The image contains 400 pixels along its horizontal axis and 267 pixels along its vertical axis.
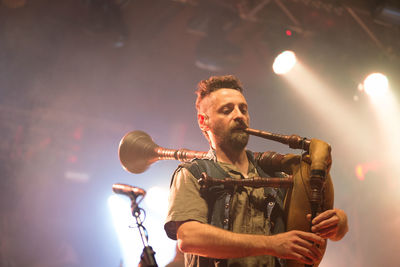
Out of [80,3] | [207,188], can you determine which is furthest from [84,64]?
[207,188]

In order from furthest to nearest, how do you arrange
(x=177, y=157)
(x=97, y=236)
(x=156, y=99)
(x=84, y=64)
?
(x=156, y=99) < (x=84, y=64) < (x=97, y=236) < (x=177, y=157)

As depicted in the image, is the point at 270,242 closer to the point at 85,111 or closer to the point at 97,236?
the point at 97,236

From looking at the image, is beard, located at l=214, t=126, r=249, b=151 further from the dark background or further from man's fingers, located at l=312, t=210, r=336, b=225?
the dark background

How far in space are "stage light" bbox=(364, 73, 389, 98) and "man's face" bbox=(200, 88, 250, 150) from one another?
5.83 metres

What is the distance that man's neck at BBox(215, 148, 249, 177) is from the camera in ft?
9.93

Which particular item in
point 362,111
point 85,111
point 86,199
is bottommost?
point 86,199

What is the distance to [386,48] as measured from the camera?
Answer: 755 cm

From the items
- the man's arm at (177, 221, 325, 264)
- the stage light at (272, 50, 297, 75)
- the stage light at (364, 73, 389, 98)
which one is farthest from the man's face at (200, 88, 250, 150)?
the stage light at (364, 73, 389, 98)

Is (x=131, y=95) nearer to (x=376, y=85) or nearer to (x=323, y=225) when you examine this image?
(x=376, y=85)

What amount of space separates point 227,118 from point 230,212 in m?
0.80

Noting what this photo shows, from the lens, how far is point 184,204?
253cm

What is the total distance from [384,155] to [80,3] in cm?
695

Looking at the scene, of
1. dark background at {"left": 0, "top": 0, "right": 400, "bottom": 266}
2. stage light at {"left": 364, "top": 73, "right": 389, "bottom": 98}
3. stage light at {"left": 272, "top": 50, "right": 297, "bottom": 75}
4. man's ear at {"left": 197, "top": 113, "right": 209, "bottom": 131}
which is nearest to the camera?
man's ear at {"left": 197, "top": 113, "right": 209, "bottom": 131}

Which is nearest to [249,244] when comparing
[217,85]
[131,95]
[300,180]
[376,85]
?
[300,180]
